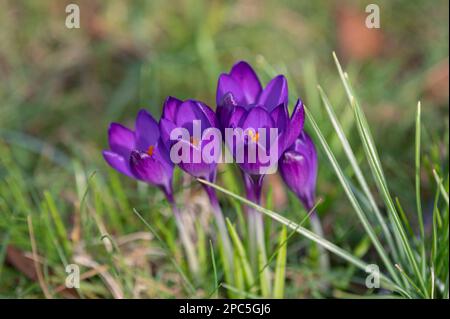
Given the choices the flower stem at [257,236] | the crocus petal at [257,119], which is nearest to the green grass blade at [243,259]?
the flower stem at [257,236]

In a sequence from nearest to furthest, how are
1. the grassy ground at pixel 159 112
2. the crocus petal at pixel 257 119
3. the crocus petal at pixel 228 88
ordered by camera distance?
1. the crocus petal at pixel 257 119
2. the crocus petal at pixel 228 88
3. the grassy ground at pixel 159 112

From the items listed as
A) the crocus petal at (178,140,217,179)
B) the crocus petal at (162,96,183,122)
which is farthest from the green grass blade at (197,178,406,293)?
the crocus petal at (162,96,183,122)

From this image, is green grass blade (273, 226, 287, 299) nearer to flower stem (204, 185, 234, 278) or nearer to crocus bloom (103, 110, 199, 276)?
flower stem (204, 185, 234, 278)

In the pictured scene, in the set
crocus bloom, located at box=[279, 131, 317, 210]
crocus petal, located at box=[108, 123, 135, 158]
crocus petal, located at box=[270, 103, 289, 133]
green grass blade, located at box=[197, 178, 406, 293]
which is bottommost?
green grass blade, located at box=[197, 178, 406, 293]

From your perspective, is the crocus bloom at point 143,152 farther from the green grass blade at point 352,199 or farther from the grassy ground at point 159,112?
the green grass blade at point 352,199

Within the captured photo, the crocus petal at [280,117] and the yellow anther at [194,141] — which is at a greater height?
the crocus petal at [280,117]

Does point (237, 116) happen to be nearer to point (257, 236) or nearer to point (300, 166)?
point (300, 166)

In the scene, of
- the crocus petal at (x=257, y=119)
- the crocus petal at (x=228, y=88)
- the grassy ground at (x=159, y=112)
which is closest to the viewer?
the crocus petal at (x=257, y=119)
